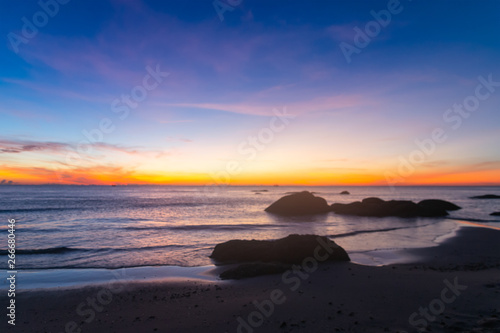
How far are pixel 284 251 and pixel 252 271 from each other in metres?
2.37

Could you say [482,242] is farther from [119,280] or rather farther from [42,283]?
[42,283]

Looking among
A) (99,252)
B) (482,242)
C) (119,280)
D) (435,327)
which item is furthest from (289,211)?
(435,327)

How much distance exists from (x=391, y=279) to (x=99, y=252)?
1635cm

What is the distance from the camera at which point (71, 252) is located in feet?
54.6

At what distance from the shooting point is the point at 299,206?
44969 mm

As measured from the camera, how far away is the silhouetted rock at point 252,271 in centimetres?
1125

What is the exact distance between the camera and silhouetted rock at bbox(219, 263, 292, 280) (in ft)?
36.9

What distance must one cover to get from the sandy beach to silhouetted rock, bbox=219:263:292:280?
0.48 metres

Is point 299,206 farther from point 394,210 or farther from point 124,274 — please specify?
point 124,274

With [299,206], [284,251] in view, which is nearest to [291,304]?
[284,251]

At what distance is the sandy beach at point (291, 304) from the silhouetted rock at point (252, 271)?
48 centimetres

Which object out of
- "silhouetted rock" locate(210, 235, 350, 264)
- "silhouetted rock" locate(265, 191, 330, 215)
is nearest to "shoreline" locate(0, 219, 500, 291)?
"silhouetted rock" locate(210, 235, 350, 264)

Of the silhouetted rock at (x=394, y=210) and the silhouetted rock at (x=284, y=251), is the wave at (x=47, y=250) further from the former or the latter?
the silhouetted rock at (x=394, y=210)

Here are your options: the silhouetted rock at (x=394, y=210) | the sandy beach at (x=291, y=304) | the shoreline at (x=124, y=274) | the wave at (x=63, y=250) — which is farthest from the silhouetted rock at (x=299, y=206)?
the sandy beach at (x=291, y=304)
